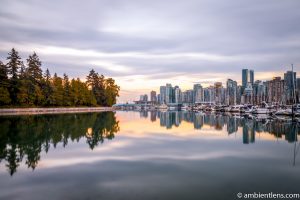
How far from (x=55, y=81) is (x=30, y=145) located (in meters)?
78.6

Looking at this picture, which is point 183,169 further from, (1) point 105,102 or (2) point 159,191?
(1) point 105,102

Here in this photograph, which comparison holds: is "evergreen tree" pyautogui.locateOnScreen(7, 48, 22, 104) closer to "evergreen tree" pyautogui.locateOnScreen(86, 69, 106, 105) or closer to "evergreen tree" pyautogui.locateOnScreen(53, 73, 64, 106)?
"evergreen tree" pyautogui.locateOnScreen(53, 73, 64, 106)

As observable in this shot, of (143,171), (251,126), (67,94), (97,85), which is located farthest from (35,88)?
(143,171)

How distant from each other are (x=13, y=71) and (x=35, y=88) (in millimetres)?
7117

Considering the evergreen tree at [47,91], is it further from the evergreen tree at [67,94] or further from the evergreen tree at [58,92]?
the evergreen tree at [67,94]

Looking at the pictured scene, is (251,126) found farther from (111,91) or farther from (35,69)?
(111,91)

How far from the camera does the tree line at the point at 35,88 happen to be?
2913 inches

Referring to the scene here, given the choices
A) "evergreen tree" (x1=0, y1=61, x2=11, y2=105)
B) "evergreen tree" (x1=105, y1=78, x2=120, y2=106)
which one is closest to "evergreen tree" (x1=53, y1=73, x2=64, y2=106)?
"evergreen tree" (x1=0, y1=61, x2=11, y2=105)

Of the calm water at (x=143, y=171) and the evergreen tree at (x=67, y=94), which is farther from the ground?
the evergreen tree at (x=67, y=94)

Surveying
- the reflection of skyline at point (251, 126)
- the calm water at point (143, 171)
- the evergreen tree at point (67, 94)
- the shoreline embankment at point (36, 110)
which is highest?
the evergreen tree at point (67, 94)

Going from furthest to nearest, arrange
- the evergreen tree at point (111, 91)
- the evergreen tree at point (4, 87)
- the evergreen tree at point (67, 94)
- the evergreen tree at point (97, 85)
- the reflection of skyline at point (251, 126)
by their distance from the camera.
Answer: the evergreen tree at point (111, 91) < the evergreen tree at point (97, 85) < the evergreen tree at point (67, 94) < the evergreen tree at point (4, 87) < the reflection of skyline at point (251, 126)

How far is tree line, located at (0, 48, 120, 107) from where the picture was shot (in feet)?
243

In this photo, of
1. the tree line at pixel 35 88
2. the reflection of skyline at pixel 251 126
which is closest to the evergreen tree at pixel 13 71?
the tree line at pixel 35 88

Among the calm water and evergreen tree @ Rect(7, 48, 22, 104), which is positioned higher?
evergreen tree @ Rect(7, 48, 22, 104)
